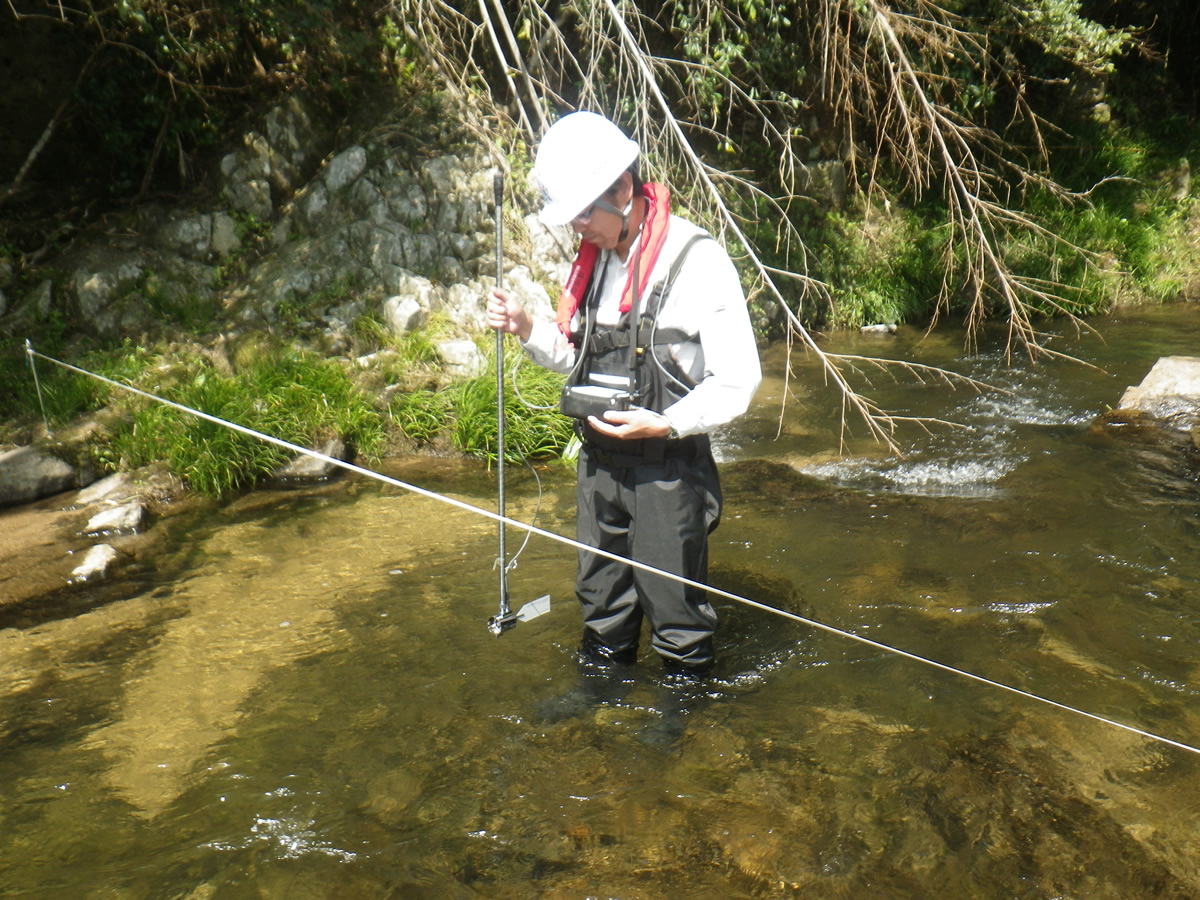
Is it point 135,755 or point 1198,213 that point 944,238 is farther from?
point 135,755

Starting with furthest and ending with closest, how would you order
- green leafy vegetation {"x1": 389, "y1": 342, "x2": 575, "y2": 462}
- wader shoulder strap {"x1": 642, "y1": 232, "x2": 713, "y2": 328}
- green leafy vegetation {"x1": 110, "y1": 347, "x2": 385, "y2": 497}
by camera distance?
green leafy vegetation {"x1": 389, "y1": 342, "x2": 575, "y2": 462} → green leafy vegetation {"x1": 110, "y1": 347, "x2": 385, "y2": 497} → wader shoulder strap {"x1": 642, "y1": 232, "x2": 713, "y2": 328}

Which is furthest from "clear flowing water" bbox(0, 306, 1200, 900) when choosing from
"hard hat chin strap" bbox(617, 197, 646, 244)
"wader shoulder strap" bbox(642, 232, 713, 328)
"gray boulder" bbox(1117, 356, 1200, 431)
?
"hard hat chin strap" bbox(617, 197, 646, 244)

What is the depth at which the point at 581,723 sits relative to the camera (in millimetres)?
3617

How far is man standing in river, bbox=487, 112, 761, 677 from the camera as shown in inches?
118

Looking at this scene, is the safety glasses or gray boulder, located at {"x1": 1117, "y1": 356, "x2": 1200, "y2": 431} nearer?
the safety glasses

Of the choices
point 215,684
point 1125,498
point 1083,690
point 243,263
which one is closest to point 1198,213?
point 1125,498

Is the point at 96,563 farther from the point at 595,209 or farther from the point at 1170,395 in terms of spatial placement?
the point at 1170,395

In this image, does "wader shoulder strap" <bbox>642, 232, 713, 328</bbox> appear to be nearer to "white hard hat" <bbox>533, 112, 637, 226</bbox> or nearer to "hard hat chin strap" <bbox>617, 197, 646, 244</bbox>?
"hard hat chin strap" <bbox>617, 197, 646, 244</bbox>

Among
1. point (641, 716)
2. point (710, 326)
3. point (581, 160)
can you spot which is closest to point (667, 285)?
point (710, 326)

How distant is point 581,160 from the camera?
9.69 ft

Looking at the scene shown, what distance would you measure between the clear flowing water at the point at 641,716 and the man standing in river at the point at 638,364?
59cm

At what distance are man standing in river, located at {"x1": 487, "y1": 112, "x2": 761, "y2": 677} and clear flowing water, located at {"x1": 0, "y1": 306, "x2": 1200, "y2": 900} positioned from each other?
0.59 metres

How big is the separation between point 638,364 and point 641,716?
4.64ft

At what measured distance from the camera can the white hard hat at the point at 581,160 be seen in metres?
2.96
